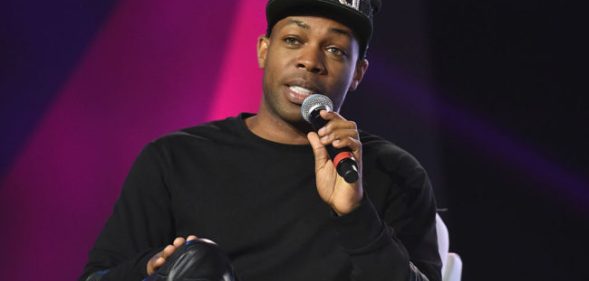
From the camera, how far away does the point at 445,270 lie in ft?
6.48

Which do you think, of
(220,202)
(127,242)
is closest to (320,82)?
(220,202)

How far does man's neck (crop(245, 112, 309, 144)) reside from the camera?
1.77 meters

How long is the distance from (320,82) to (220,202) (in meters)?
0.34

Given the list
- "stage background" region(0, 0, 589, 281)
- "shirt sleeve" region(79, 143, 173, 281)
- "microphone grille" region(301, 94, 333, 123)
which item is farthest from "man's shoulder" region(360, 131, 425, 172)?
"stage background" region(0, 0, 589, 281)

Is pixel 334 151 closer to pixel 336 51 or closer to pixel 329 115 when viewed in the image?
pixel 329 115

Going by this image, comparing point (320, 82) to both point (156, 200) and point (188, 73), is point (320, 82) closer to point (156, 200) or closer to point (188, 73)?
point (156, 200)

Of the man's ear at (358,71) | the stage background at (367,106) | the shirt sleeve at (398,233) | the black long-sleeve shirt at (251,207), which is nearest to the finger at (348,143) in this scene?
the shirt sleeve at (398,233)

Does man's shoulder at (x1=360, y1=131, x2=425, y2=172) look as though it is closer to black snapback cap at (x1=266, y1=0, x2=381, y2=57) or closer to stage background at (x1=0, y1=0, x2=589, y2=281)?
black snapback cap at (x1=266, y1=0, x2=381, y2=57)

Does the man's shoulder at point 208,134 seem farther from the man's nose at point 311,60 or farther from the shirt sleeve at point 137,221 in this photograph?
the man's nose at point 311,60

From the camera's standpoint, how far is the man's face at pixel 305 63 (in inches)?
66.4

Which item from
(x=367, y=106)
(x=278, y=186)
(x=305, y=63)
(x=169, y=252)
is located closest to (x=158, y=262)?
(x=169, y=252)

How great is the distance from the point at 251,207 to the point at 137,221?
25 cm

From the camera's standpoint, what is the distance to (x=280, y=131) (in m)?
1.78

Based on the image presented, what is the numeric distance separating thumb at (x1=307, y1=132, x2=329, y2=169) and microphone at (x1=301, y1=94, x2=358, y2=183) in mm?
53
